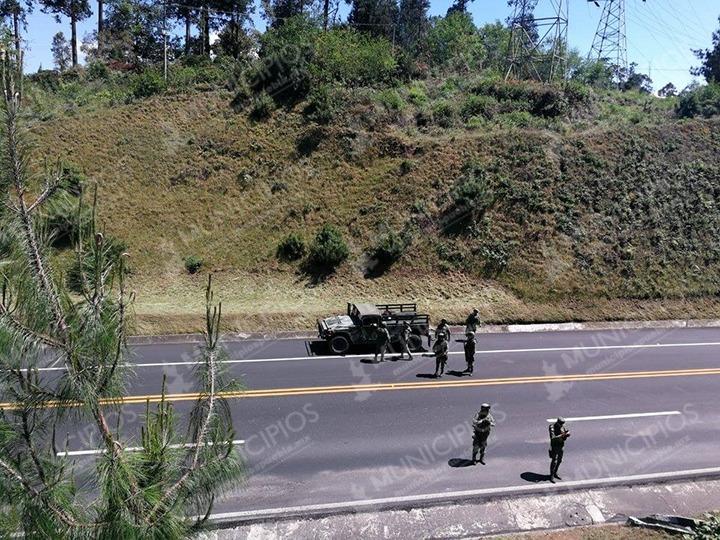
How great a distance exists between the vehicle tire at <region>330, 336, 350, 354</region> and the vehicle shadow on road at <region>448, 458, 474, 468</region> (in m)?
6.72

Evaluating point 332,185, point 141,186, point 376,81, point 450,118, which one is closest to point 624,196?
point 450,118

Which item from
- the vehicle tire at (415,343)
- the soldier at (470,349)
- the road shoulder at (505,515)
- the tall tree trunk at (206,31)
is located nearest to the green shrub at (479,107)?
the vehicle tire at (415,343)

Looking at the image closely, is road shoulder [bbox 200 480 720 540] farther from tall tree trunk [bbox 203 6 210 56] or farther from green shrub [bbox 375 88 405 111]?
tall tree trunk [bbox 203 6 210 56]

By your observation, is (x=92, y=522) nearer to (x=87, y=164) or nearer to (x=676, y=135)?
(x=87, y=164)

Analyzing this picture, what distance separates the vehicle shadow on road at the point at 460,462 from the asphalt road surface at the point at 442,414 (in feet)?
0.13

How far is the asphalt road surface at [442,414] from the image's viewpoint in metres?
10.5

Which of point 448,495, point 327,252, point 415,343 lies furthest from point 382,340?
point 327,252

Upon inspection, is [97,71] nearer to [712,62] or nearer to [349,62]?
[349,62]

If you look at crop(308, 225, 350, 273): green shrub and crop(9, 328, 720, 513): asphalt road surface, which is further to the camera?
crop(308, 225, 350, 273): green shrub

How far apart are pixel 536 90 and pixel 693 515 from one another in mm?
31628

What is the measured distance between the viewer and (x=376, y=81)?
122ft

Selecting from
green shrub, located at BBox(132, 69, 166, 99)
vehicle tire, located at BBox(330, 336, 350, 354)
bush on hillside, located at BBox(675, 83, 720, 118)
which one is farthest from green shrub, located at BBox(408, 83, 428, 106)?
vehicle tire, located at BBox(330, 336, 350, 354)

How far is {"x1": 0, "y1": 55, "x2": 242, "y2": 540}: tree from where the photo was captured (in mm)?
3666

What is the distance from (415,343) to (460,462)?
686 cm
